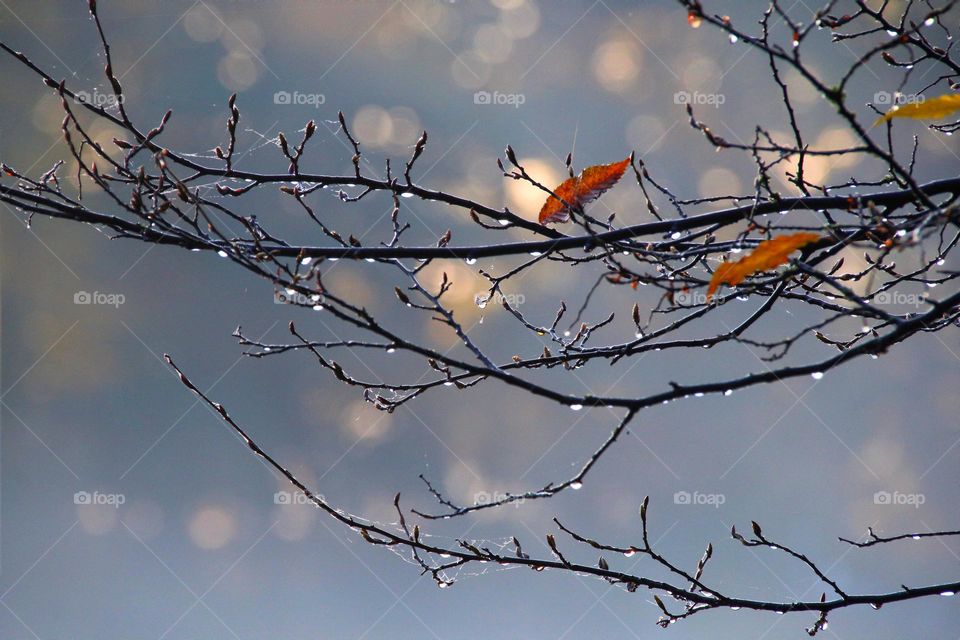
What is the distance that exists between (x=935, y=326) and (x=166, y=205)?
1180 millimetres

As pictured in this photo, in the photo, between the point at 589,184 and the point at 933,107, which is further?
the point at 589,184

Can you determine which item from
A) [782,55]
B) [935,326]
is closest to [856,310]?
[782,55]

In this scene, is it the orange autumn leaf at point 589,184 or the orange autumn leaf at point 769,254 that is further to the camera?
the orange autumn leaf at point 589,184

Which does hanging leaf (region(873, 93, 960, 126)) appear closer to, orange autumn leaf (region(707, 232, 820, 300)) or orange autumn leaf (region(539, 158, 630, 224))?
orange autumn leaf (region(707, 232, 820, 300))

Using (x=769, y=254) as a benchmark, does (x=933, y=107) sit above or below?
above

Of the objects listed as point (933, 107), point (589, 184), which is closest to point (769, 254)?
point (933, 107)

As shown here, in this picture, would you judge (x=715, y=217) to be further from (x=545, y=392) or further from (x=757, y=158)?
(x=545, y=392)

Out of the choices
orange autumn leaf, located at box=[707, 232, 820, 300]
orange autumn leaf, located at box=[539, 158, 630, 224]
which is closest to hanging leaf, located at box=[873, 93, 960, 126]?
orange autumn leaf, located at box=[707, 232, 820, 300]

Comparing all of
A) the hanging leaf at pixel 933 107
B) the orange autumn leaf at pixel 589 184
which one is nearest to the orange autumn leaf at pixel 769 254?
the hanging leaf at pixel 933 107

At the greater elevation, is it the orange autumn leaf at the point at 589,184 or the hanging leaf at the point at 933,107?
the hanging leaf at the point at 933,107

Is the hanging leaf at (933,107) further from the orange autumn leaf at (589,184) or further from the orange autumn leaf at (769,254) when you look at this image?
the orange autumn leaf at (589,184)

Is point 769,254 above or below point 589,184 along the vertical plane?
below

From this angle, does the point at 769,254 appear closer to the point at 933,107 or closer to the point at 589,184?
the point at 933,107

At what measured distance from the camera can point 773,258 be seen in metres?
0.78
